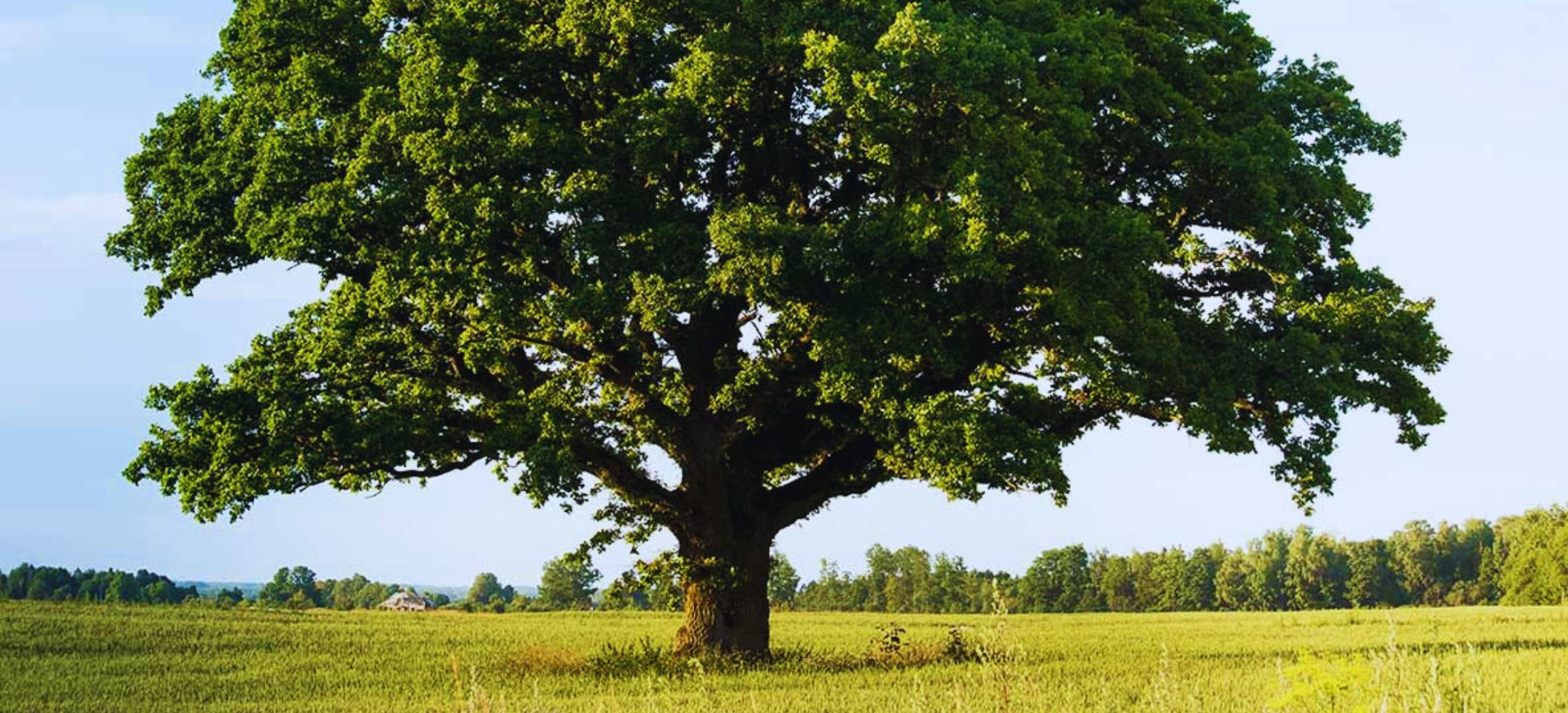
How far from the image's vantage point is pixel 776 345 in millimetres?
25016

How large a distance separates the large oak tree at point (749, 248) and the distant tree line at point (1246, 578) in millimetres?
94035

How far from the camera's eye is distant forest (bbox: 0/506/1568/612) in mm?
117250

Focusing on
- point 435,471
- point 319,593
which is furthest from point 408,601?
point 435,471

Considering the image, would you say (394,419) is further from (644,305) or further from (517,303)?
(644,305)

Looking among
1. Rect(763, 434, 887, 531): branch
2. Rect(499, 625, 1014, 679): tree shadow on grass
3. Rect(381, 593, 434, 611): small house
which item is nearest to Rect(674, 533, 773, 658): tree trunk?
Rect(499, 625, 1014, 679): tree shadow on grass

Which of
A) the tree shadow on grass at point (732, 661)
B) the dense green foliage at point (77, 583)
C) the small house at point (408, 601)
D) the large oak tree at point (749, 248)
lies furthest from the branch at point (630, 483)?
the dense green foliage at point (77, 583)

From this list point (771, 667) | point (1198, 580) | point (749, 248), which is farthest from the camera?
point (1198, 580)

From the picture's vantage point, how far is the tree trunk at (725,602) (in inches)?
1008

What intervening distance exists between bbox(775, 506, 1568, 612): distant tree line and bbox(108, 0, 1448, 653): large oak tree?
94035 mm

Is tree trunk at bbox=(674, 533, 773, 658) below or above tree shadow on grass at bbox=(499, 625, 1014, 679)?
above

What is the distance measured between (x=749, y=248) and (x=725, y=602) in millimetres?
8441

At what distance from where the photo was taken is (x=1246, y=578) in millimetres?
149375

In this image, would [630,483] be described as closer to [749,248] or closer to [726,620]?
[726,620]

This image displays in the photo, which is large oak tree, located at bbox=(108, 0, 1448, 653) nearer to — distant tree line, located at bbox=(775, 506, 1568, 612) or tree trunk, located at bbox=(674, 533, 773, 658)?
tree trunk, located at bbox=(674, 533, 773, 658)
